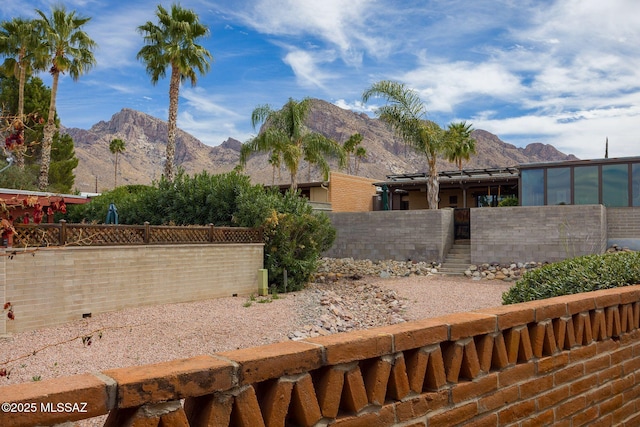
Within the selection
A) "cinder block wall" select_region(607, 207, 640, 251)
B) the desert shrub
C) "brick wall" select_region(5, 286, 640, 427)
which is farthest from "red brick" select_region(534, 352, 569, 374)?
"cinder block wall" select_region(607, 207, 640, 251)

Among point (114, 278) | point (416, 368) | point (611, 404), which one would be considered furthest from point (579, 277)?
point (114, 278)

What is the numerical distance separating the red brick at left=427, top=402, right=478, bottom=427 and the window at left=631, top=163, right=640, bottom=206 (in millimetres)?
23762

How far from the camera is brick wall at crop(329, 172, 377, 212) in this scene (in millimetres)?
32156

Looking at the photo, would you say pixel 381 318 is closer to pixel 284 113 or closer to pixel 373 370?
pixel 373 370

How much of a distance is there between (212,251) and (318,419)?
13.5m

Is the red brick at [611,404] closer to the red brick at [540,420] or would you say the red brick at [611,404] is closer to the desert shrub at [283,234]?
the red brick at [540,420]

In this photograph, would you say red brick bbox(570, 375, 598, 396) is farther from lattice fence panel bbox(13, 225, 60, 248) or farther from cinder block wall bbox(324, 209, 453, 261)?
cinder block wall bbox(324, 209, 453, 261)

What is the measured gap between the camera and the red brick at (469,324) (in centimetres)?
264

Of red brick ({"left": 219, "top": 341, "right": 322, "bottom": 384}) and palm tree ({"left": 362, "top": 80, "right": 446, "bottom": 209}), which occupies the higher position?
palm tree ({"left": 362, "top": 80, "right": 446, "bottom": 209})

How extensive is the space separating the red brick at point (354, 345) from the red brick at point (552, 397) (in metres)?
1.55

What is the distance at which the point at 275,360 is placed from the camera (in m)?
1.92

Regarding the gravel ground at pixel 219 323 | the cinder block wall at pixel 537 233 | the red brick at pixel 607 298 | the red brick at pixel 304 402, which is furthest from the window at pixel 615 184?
the red brick at pixel 304 402

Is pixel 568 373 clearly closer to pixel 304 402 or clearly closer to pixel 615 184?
pixel 304 402

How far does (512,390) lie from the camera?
301 centimetres
